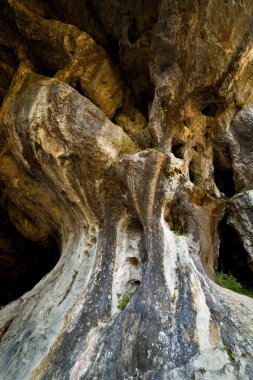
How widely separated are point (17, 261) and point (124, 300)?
874cm

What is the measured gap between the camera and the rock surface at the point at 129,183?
15.8ft

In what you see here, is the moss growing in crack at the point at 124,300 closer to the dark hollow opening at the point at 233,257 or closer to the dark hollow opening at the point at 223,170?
the dark hollow opening at the point at 233,257

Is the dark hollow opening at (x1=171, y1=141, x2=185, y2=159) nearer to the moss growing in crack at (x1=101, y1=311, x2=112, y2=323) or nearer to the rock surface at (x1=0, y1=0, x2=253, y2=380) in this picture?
the rock surface at (x1=0, y1=0, x2=253, y2=380)

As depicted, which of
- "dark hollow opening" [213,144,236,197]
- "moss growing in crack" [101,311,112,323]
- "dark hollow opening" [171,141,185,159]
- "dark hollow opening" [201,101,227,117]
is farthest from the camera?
"dark hollow opening" [213,144,236,197]

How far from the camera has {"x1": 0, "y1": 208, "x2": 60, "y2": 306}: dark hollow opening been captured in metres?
12.3

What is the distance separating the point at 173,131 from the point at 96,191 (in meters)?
2.63

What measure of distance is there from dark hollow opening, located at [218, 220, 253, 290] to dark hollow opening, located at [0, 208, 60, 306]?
5.81 meters

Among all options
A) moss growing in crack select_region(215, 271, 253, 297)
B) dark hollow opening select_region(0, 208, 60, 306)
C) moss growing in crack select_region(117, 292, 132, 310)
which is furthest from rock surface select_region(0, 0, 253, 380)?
dark hollow opening select_region(0, 208, 60, 306)

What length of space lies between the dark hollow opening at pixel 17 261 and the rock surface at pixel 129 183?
2.27m

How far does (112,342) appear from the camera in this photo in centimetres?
480

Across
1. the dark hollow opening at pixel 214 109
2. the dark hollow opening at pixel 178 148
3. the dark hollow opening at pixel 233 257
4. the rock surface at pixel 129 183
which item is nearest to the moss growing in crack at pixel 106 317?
the rock surface at pixel 129 183

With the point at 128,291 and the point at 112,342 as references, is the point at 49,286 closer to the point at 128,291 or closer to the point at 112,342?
the point at 128,291

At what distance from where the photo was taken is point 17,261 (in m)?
12.9

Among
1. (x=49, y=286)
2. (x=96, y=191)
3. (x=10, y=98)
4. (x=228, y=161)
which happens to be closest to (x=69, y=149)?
(x=96, y=191)
